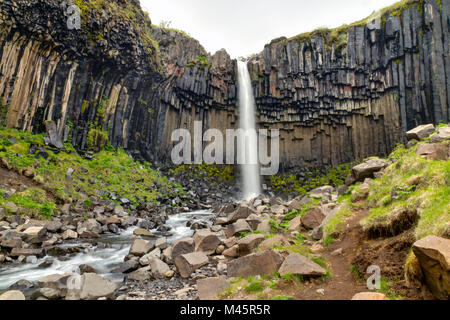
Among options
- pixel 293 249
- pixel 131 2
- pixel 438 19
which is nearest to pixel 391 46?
pixel 438 19

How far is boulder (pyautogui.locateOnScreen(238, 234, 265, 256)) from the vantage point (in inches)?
311

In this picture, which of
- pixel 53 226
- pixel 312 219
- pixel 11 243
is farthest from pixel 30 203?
pixel 312 219

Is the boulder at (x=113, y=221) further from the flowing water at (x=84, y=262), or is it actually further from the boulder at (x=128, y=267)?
the boulder at (x=128, y=267)

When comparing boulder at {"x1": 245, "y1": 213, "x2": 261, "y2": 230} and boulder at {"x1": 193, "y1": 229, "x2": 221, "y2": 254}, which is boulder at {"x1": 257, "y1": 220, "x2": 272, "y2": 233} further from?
boulder at {"x1": 193, "y1": 229, "x2": 221, "y2": 254}

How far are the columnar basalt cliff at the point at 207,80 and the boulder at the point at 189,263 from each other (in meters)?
18.9

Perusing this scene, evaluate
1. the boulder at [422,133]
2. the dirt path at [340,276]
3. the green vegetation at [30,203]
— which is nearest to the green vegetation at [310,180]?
the boulder at [422,133]

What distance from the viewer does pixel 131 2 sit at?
92.9ft

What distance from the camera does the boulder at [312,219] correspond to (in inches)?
383

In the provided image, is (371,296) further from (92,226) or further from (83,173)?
(83,173)

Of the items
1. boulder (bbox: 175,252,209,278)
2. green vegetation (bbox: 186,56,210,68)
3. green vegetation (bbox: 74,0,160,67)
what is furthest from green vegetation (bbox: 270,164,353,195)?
boulder (bbox: 175,252,209,278)

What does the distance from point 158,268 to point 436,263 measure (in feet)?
21.2

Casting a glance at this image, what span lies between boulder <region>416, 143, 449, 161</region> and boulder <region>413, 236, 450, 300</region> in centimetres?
587

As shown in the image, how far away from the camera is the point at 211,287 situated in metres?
5.62

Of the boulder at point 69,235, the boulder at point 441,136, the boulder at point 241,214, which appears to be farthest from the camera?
the boulder at point 241,214
